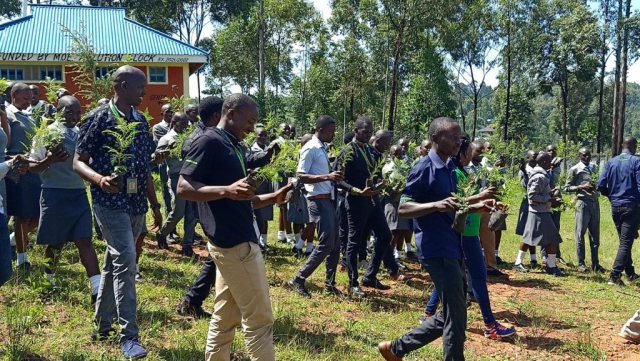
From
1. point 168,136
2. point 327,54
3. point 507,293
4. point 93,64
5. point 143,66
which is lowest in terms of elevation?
point 507,293

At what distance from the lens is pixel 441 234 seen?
165 inches

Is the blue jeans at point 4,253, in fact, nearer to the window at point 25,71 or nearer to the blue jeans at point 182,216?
the blue jeans at point 182,216

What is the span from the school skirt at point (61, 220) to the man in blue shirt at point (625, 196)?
7399 mm

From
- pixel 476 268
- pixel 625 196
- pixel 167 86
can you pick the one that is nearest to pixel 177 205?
pixel 476 268

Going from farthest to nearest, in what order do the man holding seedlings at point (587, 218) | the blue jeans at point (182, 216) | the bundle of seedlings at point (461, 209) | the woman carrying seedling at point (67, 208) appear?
A: the man holding seedlings at point (587, 218), the blue jeans at point (182, 216), the woman carrying seedling at point (67, 208), the bundle of seedlings at point (461, 209)

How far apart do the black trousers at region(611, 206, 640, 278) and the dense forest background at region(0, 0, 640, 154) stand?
78.2ft

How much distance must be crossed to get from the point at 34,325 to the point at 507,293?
5859 mm

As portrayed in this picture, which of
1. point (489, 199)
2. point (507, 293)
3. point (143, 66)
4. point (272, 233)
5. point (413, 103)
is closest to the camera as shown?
point (489, 199)

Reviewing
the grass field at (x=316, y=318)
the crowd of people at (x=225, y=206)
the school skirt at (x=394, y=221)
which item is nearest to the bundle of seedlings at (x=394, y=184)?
the crowd of people at (x=225, y=206)

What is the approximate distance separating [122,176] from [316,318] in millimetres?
2658

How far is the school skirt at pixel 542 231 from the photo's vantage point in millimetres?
8984

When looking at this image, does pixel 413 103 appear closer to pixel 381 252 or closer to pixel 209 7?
pixel 209 7

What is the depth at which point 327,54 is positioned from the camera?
129ft

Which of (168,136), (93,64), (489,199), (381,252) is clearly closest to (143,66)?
(93,64)
